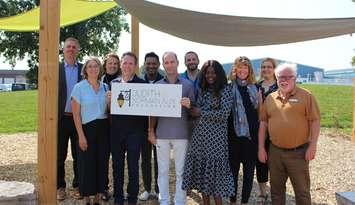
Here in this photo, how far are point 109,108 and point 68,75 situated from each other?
2.62 ft

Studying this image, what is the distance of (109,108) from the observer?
4.48m

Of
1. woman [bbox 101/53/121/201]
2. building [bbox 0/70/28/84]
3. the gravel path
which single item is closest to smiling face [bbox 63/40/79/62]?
woman [bbox 101/53/121/201]

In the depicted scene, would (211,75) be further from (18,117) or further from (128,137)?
(18,117)

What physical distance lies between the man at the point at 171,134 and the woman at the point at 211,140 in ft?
0.27

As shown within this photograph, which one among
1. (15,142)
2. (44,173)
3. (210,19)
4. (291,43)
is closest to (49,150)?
(44,173)

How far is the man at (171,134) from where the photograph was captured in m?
4.31

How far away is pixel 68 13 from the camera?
23.4 feet

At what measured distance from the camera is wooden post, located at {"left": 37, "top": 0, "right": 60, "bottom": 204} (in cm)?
409

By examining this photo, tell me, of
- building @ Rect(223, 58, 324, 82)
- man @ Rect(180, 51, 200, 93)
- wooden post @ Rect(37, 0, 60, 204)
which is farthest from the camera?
man @ Rect(180, 51, 200, 93)

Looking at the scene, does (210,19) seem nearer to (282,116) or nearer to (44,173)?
(282,116)

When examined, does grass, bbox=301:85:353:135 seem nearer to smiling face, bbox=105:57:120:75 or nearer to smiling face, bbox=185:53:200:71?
smiling face, bbox=185:53:200:71

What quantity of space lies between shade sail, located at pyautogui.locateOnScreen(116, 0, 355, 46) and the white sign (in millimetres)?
864

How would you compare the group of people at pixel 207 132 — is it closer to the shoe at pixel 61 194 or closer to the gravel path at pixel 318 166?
the shoe at pixel 61 194

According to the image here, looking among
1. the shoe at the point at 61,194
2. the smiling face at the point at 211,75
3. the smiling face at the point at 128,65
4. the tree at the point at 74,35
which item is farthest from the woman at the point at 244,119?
the tree at the point at 74,35
